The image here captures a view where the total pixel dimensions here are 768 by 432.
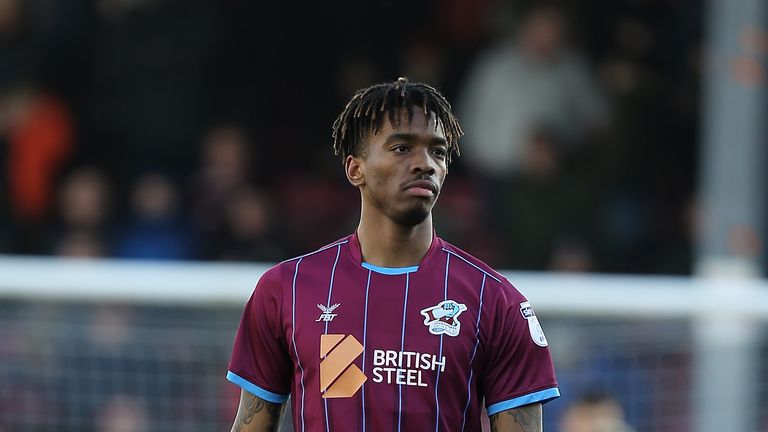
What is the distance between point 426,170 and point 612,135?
17.1 feet

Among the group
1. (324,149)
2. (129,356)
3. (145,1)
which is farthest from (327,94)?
(129,356)

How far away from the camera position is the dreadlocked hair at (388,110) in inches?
136

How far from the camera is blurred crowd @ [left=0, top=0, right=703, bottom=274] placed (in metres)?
8.33

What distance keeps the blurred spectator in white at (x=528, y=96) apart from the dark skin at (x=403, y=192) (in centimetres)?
484

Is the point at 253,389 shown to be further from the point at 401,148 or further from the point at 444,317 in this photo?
the point at 401,148

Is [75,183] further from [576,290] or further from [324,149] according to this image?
→ [576,290]

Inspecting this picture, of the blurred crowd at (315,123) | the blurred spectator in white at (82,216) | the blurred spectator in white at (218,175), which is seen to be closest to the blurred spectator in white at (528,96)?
the blurred crowd at (315,123)

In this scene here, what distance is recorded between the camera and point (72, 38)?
930 centimetres

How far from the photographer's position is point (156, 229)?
8.38 meters

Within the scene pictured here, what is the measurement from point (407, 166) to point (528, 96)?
5.04m

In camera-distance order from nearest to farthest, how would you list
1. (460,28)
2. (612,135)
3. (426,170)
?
(426,170), (612,135), (460,28)

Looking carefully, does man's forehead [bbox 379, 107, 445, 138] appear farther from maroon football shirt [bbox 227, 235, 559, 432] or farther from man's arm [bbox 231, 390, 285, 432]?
man's arm [bbox 231, 390, 285, 432]

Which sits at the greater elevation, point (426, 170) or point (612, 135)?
point (612, 135)

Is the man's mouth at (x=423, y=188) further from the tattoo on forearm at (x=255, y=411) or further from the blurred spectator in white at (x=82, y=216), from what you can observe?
the blurred spectator in white at (x=82, y=216)
